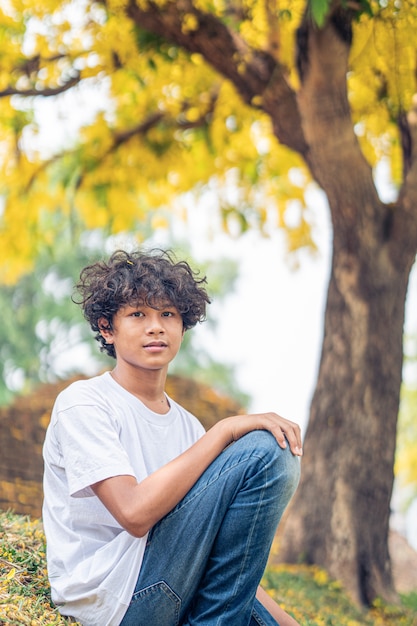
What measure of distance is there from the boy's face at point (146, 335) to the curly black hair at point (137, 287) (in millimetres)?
31

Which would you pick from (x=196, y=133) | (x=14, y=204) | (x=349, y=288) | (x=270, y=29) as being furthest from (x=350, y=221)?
(x=14, y=204)

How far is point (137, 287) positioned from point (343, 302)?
3.94 meters

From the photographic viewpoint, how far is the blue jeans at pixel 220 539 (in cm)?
259

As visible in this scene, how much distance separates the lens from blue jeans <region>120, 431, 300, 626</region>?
259cm

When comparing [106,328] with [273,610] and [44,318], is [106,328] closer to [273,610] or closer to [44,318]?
[273,610]

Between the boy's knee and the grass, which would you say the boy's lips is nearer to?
the boy's knee

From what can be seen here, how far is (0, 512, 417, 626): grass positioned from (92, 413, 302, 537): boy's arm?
1.71 ft

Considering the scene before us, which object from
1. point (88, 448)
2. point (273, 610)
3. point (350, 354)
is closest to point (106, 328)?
point (88, 448)

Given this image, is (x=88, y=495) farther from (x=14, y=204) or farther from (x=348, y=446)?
(x=14, y=204)

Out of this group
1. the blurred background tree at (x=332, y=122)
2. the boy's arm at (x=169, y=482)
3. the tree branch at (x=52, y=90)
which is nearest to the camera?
the boy's arm at (x=169, y=482)

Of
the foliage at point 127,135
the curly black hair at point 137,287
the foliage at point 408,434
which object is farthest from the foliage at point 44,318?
the curly black hair at point 137,287

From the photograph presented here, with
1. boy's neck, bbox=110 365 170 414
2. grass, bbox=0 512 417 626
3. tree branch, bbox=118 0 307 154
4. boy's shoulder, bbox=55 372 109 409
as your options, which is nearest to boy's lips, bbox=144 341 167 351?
boy's neck, bbox=110 365 170 414

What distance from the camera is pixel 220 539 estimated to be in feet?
8.66

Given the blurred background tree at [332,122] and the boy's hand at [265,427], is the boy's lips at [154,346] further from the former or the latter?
the blurred background tree at [332,122]
